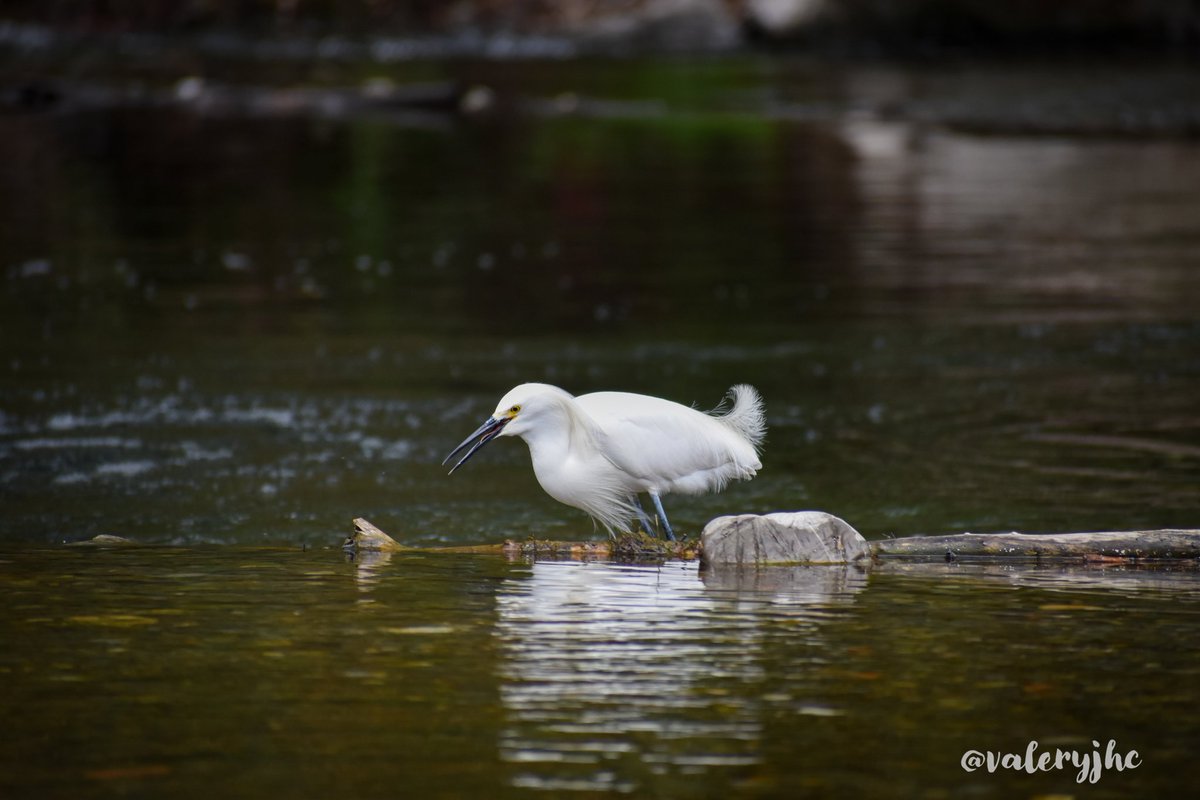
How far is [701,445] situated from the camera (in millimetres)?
9625

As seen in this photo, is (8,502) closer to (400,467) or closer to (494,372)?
(400,467)

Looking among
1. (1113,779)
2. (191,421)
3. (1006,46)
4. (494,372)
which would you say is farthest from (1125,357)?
(1006,46)

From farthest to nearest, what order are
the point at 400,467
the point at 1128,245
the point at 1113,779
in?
the point at 1128,245 < the point at 400,467 < the point at 1113,779

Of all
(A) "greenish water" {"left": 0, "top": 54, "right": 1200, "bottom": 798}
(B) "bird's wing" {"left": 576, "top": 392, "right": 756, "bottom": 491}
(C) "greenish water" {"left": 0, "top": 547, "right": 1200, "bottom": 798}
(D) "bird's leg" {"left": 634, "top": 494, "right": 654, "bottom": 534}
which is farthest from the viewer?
(D) "bird's leg" {"left": 634, "top": 494, "right": 654, "bottom": 534}

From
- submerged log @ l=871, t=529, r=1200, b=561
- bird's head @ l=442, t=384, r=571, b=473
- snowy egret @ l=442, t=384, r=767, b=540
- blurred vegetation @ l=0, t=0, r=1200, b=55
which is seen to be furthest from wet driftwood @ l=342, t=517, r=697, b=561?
blurred vegetation @ l=0, t=0, r=1200, b=55

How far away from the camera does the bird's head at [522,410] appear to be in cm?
906

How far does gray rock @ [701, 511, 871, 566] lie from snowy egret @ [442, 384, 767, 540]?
1.39ft

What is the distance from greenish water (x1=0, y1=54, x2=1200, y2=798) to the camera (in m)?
6.34

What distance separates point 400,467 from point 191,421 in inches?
87.2

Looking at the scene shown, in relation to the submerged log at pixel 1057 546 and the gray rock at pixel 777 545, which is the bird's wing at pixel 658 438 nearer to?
the gray rock at pixel 777 545

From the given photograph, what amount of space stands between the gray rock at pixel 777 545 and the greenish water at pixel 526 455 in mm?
205

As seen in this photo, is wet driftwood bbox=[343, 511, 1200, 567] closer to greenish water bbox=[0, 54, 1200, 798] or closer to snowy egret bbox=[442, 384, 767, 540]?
greenish water bbox=[0, 54, 1200, 798]

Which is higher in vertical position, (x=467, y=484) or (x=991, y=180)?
(x=991, y=180)

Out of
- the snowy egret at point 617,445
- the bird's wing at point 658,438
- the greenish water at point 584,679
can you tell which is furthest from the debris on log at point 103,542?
the bird's wing at point 658,438
